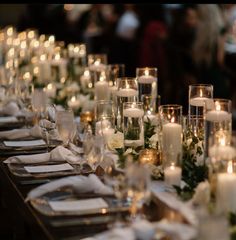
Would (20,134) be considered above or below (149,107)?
below

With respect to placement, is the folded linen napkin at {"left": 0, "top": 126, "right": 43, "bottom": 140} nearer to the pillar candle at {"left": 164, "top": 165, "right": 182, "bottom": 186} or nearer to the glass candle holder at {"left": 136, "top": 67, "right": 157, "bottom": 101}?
the glass candle holder at {"left": 136, "top": 67, "right": 157, "bottom": 101}

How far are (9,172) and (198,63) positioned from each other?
524 cm

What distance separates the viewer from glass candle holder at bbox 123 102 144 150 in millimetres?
3617

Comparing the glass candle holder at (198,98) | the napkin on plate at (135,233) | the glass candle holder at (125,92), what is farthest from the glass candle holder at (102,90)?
the napkin on plate at (135,233)

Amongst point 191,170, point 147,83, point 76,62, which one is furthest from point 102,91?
point 191,170

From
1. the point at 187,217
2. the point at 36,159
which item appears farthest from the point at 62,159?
the point at 187,217

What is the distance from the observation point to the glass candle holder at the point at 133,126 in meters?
3.62

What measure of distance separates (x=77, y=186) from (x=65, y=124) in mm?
706

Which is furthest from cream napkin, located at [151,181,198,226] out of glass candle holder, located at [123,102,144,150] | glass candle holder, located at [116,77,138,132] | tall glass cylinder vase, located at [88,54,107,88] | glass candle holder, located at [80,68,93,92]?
glass candle holder, located at [80,68,93,92]

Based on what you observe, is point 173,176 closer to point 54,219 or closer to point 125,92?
point 54,219

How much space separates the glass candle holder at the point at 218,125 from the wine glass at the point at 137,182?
454 millimetres

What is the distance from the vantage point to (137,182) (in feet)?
8.67

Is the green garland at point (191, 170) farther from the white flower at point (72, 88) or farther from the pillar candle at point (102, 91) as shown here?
the white flower at point (72, 88)

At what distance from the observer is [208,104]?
10.9 ft
